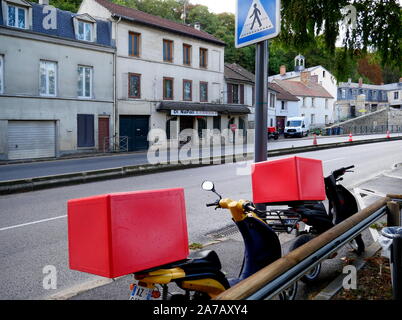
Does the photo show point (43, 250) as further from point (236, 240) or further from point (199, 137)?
point (199, 137)

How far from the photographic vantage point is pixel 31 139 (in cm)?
2286

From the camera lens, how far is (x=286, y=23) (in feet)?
22.2

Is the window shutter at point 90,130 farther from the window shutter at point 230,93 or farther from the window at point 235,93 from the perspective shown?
the window at point 235,93

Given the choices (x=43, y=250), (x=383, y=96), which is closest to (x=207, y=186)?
(x=43, y=250)

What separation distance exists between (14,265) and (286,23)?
18.9ft

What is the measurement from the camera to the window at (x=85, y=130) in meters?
25.3

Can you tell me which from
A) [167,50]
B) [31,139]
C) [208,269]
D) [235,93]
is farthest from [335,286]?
[235,93]

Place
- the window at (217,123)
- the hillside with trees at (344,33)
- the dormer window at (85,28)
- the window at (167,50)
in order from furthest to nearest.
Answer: the window at (217,123) < the window at (167,50) < the dormer window at (85,28) < the hillside with trees at (344,33)

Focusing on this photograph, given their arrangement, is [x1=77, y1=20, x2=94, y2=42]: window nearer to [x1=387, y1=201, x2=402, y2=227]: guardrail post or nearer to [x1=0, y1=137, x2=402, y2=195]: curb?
[x1=0, y1=137, x2=402, y2=195]: curb

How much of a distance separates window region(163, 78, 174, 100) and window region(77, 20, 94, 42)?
7.12 m

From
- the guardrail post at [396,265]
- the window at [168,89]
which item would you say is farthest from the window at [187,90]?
the guardrail post at [396,265]

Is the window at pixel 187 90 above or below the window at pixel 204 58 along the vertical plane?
below

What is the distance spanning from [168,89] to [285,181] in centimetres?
2821

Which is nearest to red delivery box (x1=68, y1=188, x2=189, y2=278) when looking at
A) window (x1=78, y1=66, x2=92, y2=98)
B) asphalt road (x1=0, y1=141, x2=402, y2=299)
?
asphalt road (x1=0, y1=141, x2=402, y2=299)
